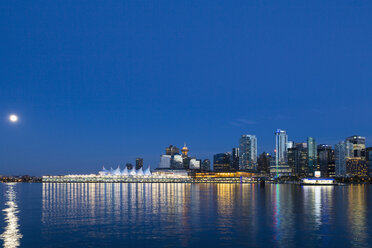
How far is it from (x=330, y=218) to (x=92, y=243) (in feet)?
103

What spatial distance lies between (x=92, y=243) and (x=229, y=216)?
75.9ft

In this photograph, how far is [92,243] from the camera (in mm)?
32969

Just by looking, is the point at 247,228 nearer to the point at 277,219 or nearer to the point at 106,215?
the point at 277,219

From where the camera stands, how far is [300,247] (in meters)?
32.0

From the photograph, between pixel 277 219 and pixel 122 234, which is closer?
pixel 122 234

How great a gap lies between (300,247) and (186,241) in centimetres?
914

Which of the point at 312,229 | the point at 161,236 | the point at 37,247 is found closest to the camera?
the point at 37,247

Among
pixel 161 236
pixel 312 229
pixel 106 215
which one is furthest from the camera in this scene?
pixel 106 215

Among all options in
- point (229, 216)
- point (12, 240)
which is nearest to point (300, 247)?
point (229, 216)

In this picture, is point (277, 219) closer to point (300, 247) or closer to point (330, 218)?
point (330, 218)

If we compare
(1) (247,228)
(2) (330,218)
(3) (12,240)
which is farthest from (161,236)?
(2) (330,218)

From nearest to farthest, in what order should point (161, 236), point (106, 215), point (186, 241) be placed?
point (186, 241)
point (161, 236)
point (106, 215)

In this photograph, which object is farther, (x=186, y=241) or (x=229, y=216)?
(x=229, y=216)

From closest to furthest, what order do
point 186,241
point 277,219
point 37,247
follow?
point 37,247
point 186,241
point 277,219
